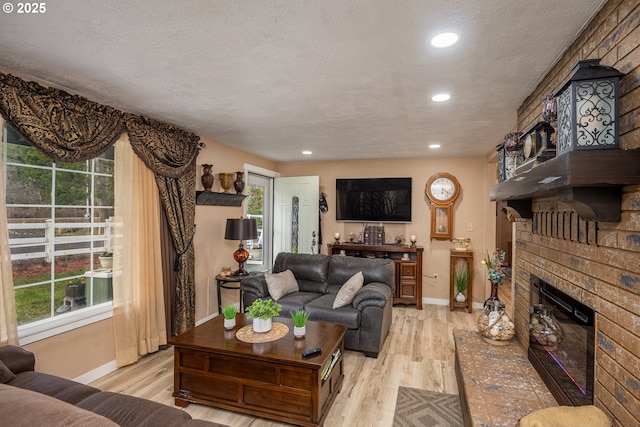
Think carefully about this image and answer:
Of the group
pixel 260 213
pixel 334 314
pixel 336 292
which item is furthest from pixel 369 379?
pixel 260 213

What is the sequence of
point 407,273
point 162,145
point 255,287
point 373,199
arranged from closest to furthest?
point 162,145
point 255,287
point 407,273
point 373,199

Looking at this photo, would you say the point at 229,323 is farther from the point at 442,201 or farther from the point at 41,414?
the point at 442,201

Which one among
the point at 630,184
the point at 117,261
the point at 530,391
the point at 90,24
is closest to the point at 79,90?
the point at 90,24

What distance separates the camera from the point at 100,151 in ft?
9.05

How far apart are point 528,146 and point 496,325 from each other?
1.42 m

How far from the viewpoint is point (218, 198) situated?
439 cm

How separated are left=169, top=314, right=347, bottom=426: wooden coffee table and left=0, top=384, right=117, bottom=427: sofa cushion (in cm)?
133

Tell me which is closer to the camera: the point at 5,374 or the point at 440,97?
the point at 5,374

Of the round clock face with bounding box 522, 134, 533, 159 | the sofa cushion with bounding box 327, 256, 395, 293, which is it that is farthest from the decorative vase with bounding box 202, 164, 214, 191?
the round clock face with bounding box 522, 134, 533, 159

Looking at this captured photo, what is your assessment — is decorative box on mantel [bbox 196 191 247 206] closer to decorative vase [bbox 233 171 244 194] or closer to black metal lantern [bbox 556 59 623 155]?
decorative vase [bbox 233 171 244 194]

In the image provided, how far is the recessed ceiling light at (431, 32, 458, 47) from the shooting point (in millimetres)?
1733

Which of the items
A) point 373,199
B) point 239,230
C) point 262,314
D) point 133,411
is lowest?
point 133,411

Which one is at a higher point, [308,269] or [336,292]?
[308,269]

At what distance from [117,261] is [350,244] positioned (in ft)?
11.1
